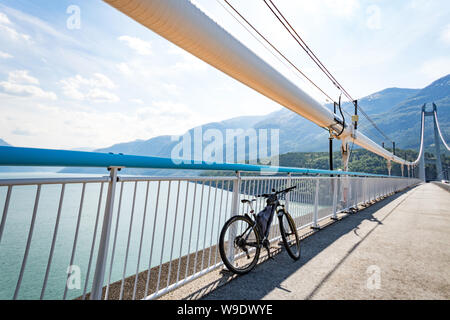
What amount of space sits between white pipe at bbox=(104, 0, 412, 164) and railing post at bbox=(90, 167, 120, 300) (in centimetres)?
256

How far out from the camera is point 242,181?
3176mm

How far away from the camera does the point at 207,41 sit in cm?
411

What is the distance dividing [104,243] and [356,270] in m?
2.86

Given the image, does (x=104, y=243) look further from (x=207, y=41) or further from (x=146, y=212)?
(x=207, y=41)

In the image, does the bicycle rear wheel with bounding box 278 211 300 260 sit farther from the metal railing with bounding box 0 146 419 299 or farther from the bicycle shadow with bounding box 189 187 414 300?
the metal railing with bounding box 0 146 419 299

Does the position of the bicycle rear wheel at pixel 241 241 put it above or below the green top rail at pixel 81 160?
below

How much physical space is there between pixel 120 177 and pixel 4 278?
11.4 m

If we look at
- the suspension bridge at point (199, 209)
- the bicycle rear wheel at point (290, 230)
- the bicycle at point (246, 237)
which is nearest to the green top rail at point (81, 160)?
the suspension bridge at point (199, 209)

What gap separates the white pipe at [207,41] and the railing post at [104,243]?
8.41ft

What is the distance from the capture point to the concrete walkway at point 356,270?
241cm

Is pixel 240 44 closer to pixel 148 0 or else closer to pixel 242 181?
pixel 148 0

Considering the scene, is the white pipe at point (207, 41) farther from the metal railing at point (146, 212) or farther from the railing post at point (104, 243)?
the railing post at point (104, 243)
